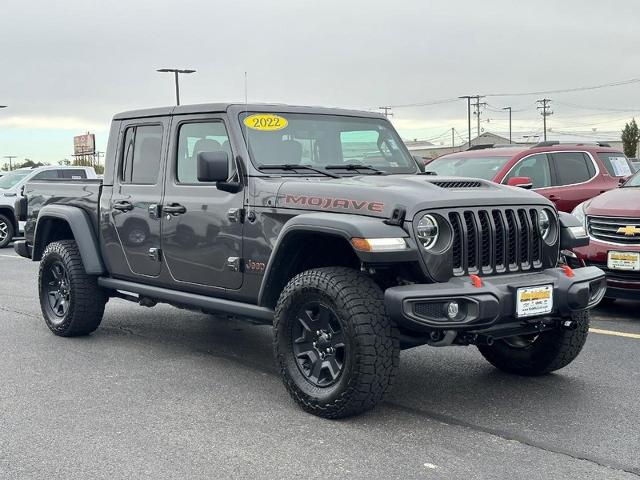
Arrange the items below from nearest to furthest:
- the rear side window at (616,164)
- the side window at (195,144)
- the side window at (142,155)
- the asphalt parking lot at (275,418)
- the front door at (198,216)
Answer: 1. the asphalt parking lot at (275,418)
2. the front door at (198,216)
3. the side window at (195,144)
4. the side window at (142,155)
5. the rear side window at (616,164)

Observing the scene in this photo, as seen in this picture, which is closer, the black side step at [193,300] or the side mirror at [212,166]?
the side mirror at [212,166]

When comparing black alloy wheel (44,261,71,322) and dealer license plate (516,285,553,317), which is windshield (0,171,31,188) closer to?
black alloy wheel (44,261,71,322)

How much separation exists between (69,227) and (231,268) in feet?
7.98

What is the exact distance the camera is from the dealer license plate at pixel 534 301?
450 centimetres

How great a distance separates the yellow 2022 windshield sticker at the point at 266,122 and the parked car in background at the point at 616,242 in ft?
10.6

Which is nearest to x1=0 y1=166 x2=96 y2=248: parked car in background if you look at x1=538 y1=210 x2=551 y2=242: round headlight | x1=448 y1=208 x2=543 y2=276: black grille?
x1=538 y1=210 x2=551 y2=242: round headlight

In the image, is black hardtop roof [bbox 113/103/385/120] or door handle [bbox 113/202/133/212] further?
door handle [bbox 113/202/133/212]

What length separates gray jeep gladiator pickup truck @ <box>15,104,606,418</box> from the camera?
4.44 m

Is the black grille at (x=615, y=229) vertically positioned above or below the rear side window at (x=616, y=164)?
below

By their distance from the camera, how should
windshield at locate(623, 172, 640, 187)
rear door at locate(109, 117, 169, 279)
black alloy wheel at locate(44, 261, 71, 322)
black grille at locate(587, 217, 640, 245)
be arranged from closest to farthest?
rear door at locate(109, 117, 169, 279) → black alloy wheel at locate(44, 261, 71, 322) → black grille at locate(587, 217, 640, 245) → windshield at locate(623, 172, 640, 187)

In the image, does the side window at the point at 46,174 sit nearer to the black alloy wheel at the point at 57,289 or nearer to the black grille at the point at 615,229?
the black alloy wheel at the point at 57,289

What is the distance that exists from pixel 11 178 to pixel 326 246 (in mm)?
14886

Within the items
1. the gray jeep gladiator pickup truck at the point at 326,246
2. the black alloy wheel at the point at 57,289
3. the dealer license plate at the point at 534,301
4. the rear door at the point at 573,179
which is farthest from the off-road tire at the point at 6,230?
the dealer license plate at the point at 534,301

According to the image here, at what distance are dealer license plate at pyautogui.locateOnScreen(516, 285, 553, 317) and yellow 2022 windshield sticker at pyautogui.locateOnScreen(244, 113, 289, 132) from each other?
83.1 inches
